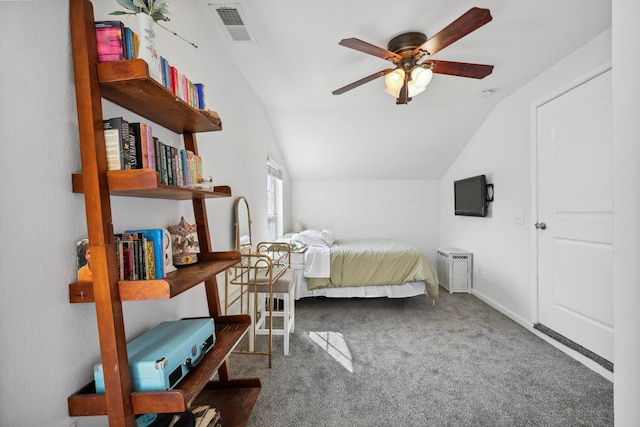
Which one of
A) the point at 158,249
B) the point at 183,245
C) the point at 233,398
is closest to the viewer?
the point at 158,249

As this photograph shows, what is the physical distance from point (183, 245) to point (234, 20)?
1500 millimetres

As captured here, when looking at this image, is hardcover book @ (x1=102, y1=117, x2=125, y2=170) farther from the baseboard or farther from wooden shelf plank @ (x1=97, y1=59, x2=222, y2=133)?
the baseboard

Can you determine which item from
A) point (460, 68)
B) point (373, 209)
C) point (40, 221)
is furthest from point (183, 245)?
point (373, 209)

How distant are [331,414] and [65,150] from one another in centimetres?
173

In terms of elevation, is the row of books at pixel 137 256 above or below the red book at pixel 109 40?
below

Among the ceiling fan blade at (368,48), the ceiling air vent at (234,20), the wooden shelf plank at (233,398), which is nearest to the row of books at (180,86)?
the ceiling air vent at (234,20)

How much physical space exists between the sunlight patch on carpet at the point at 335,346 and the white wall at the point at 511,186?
6.05 feet

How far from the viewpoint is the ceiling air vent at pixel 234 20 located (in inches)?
61.6

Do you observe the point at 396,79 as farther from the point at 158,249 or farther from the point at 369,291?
the point at 369,291

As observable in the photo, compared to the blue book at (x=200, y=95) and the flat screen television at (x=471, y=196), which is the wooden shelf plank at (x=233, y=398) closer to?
the blue book at (x=200, y=95)

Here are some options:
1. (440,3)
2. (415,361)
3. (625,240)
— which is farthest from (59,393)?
(440,3)

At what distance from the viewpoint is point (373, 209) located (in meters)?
4.77

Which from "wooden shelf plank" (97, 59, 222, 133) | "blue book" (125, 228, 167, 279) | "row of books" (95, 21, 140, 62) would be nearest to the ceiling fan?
"wooden shelf plank" (97, 59, 222, 133)

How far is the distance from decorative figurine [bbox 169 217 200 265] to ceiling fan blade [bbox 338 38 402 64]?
4.55 feet
